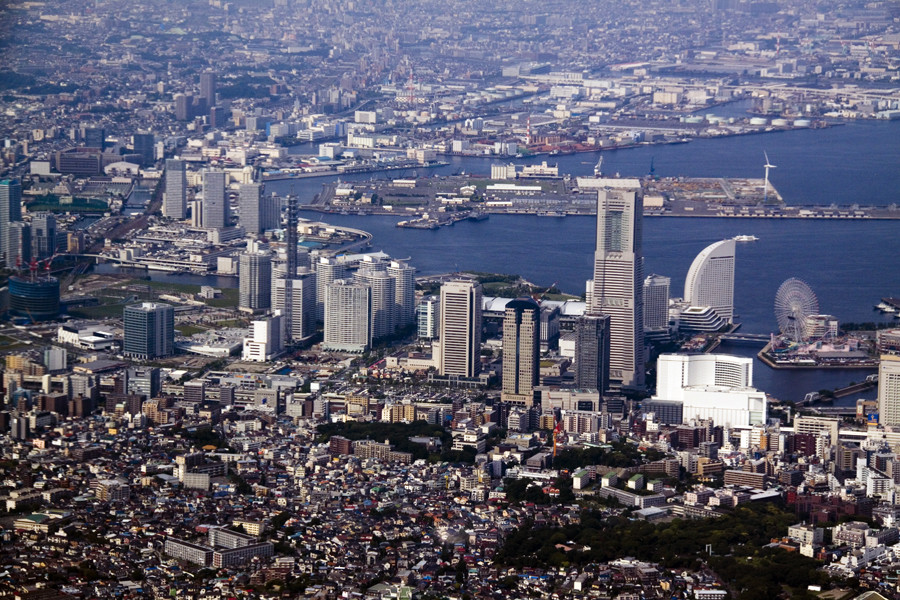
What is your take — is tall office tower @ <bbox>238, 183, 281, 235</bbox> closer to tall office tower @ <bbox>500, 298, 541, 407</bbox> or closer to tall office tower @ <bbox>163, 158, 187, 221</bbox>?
tall office tower @ <bbox>163, 158, 187, 221</bbox>

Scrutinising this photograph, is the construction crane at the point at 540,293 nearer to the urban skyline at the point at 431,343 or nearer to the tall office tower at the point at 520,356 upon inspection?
the urban skyline at the point at 431,343

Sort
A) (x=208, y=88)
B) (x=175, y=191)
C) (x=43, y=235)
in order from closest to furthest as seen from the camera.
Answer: (x=43, y=235), (x=175, y=191), (x=208, y=88)

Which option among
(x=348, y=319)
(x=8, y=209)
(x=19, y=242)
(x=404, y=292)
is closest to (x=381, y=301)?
(x=404, y=292)

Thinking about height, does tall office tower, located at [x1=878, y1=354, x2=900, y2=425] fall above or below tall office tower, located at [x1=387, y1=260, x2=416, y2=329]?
below

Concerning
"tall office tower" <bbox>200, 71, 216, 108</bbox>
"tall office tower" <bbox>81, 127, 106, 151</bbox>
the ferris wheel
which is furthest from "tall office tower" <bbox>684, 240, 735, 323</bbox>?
"tall office tower" <bbox>200, 71, 216, 108</bbox>

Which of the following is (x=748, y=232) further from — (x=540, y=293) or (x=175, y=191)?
(x=175, y=191)

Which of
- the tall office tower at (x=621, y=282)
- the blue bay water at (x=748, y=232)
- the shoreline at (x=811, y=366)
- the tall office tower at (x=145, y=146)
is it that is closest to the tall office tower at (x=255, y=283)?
the blue bay water at (x=748, y=232)
